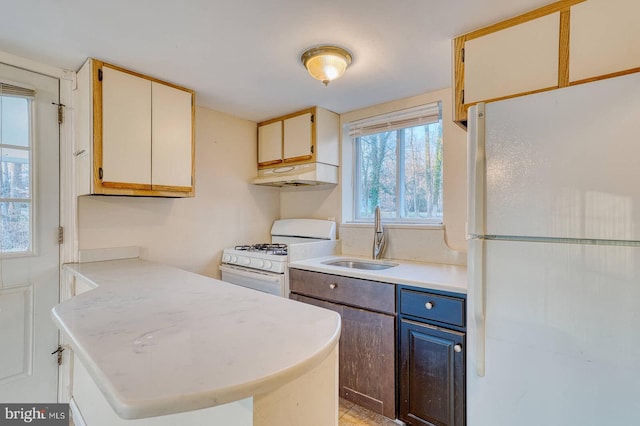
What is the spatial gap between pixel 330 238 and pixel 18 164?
220 centimetres

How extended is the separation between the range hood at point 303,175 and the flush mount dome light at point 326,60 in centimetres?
94

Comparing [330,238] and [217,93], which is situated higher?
[217,93]

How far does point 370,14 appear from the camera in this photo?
55.5 inches

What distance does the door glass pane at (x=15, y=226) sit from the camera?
1.75 m

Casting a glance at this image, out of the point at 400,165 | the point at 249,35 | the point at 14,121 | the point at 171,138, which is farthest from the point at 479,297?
the point at 14,121

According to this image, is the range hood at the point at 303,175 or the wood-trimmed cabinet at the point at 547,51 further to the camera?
the range hood at the point at 303,175

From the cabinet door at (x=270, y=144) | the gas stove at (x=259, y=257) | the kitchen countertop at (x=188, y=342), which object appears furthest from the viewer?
the cabinet door at (x=270, y=144)

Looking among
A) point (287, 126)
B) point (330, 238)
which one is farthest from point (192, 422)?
point (287, 126)

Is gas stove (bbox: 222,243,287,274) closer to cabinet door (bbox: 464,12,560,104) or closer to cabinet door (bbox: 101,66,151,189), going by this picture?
cabinet door (bbox: 101,66,151,189)

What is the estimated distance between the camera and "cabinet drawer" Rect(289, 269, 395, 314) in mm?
1806

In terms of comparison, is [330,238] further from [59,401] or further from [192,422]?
[59,401]

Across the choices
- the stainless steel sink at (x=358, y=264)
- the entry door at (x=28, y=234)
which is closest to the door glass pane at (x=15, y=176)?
the entry door at (x=28, y=234)

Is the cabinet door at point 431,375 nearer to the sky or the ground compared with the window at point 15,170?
nearer to the ground

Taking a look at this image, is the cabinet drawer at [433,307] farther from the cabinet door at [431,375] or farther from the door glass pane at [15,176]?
the door glass pane at [15,176]
